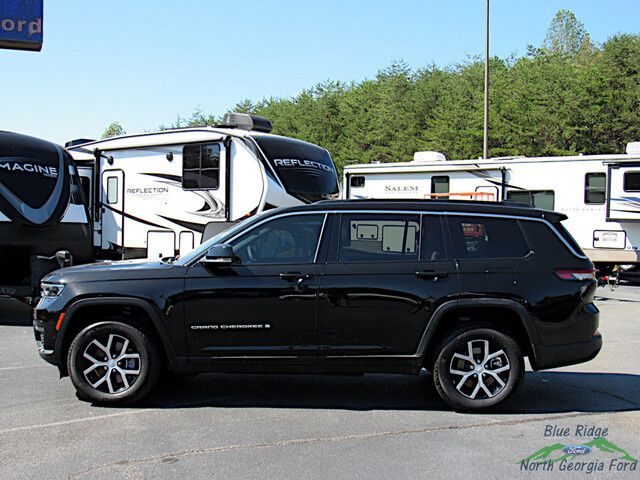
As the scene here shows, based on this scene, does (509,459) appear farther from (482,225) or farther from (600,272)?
(600,272)

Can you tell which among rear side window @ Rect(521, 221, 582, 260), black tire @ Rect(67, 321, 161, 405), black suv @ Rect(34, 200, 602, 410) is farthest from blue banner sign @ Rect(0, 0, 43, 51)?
rear side window @ Rect(521, 221, 582, 260)

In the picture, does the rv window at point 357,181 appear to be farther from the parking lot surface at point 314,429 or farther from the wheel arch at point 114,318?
the wheel arch at point 114,318

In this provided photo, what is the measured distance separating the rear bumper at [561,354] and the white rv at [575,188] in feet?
34.8

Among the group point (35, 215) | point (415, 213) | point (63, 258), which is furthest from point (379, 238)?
point (35, 215)

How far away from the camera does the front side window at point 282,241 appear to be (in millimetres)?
6305

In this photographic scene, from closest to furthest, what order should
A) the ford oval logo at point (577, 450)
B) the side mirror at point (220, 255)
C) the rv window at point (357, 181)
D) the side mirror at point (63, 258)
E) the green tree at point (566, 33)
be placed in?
the ford oval logo at point (577, 450) → the side mirror at point (220, 255) → the side mirror at point (63, 258) → the rv window at point (357, 181) → the green tree at point (566, 33)

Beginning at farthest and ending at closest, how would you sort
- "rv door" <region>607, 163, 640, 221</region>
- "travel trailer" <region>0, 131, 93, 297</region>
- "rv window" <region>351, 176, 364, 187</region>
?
"rv window" <region>351, 176, 364, 187</region>, "rv door" <region>607, 163, 640, 221</region>, "travel trailer" <region>0, 131, 93, 297</region>

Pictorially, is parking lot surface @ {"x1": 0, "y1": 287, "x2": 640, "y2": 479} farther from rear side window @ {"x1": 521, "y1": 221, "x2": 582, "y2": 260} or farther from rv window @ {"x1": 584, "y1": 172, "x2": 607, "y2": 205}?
rv window @ {"x1": 584, "y1": 172, "x2": 607, "y2": 205}

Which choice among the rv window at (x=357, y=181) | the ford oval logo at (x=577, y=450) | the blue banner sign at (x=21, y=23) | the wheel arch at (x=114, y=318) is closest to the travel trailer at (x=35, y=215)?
the blue banner sign at (x=21, y=23)

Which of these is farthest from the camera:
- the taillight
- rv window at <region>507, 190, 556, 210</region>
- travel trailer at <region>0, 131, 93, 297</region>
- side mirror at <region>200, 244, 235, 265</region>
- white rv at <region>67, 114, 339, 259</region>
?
rv window at <region>507, 190, 556, 210</region>

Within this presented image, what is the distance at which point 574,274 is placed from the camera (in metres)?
6.27

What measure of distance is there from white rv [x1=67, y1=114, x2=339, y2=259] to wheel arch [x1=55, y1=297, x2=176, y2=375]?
6771mm

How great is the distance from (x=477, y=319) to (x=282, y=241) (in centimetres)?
185

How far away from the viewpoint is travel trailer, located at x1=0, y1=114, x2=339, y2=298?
1145cm
